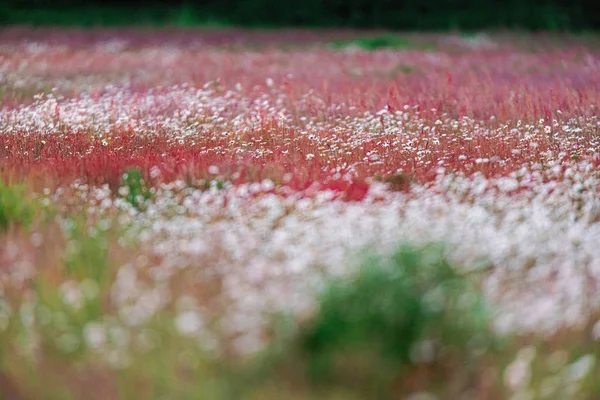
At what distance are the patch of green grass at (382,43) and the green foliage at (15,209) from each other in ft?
52.7

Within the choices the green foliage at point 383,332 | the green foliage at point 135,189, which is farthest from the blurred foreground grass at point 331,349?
the green foliage at point 135,189

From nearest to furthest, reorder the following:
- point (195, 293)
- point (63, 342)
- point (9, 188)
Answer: point (63, 342)
point (195, 293)
point (9, 188)

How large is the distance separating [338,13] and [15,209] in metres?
25.8

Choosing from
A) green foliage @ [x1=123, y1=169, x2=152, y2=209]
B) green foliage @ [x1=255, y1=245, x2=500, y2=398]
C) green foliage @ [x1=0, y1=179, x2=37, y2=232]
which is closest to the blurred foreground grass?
green foliage @ [x1=255, y1=245, x2=500, y2=398]

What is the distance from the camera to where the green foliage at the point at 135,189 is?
5.65 meters

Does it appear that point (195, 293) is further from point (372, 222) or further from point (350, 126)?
point (350, 126)

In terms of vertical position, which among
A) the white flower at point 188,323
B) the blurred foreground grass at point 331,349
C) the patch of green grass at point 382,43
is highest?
the white flower at point 188,323

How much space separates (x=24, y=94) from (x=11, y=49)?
719cm

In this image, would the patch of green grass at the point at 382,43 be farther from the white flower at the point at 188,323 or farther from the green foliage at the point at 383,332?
the white flower at the point at 188,323

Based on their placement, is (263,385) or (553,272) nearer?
(263,385)

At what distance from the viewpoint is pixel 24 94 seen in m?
11.9

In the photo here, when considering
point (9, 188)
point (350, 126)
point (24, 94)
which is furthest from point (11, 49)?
point (9, 188)

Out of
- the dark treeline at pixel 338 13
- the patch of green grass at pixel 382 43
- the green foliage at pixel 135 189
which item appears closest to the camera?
the green foliage at pixel 135 189

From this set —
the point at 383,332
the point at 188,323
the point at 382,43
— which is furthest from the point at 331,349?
the point at 382,43
